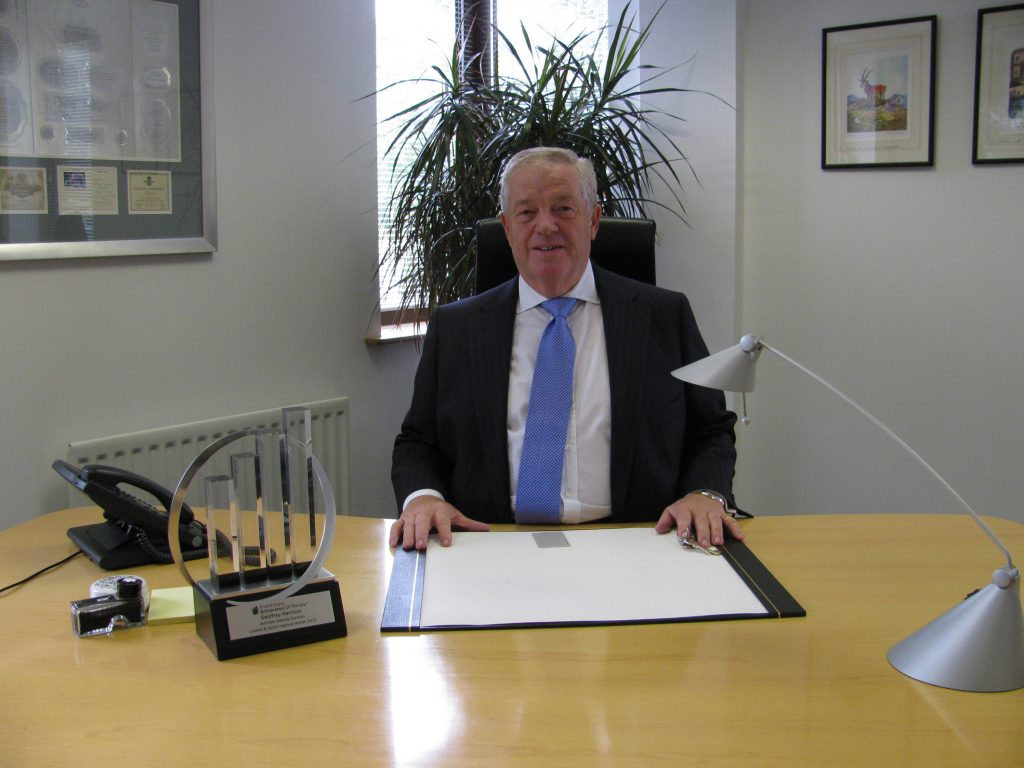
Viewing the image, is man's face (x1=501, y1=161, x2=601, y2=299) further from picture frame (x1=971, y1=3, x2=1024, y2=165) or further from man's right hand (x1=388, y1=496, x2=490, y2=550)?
picture frame (x1=971, y1=3, x2=1024, y2=165)

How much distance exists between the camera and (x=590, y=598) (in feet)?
4.54

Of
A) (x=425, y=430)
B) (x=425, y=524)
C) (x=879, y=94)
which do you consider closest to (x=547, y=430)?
(x=425, y=430)

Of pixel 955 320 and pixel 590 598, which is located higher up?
pixel 955 320

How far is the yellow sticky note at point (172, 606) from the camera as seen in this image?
136cm

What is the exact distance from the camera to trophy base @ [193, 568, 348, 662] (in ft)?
4.09

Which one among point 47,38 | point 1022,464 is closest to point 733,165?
point 1022,464

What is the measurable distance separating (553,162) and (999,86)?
1.66m

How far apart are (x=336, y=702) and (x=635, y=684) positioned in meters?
0.34

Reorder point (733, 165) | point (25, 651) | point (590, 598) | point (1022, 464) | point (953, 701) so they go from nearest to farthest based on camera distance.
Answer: point (953, 701), point (25, 651), point (590, 598), point (1022, 464), point (733, 165)

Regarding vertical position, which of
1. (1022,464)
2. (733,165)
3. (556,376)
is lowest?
(1022,464)

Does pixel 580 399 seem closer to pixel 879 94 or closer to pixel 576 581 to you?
pixel 576 581

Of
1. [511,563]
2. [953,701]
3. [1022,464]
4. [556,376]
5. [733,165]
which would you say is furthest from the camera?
[733,165]

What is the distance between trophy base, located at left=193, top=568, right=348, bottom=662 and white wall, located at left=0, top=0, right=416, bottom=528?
1302mm

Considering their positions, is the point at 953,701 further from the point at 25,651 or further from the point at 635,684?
the point at 25,651
